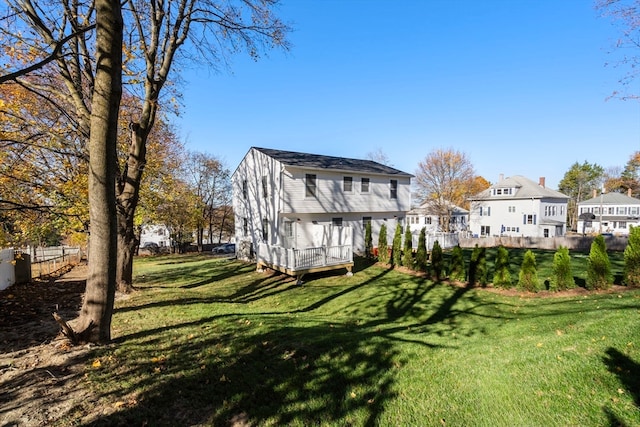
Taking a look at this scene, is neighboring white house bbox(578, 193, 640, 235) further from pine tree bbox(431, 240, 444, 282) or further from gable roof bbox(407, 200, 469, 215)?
pine tree bbox(431, 240, 444, 282)

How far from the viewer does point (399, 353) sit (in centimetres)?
476

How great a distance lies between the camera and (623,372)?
3.67 metres

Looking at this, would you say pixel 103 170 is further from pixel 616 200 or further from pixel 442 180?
pixel 616 200

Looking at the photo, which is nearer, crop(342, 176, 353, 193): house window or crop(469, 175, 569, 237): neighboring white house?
crop(342, 176, 353, 193): house window

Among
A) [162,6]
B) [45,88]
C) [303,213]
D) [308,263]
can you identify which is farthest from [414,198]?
[45,88]

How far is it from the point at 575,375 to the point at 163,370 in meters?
5.27

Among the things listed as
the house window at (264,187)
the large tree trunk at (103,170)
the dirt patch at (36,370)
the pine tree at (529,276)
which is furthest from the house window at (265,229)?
the large tree trunk at (103,170)

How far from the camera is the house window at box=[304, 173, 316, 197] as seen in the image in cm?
1669

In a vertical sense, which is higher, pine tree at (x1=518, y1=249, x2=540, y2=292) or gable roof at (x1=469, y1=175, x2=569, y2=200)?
gable roof at (x1=469, y1=175, x2=569, y2=200)

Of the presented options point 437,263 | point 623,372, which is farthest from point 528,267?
point 623,372

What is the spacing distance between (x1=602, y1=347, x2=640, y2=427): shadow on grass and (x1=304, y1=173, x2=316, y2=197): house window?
1377 cm

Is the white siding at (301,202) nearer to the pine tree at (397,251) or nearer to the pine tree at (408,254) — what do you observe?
the pine tree at (397,251)

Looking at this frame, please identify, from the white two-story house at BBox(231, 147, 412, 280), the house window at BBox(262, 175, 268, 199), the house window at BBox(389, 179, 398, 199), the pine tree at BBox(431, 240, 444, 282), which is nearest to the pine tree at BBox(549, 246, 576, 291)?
the pine tree at BBox(431, 240, 444, 282)

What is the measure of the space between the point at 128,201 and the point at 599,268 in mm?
14218
